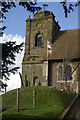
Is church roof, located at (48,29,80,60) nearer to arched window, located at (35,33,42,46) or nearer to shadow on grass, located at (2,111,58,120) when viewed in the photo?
arched window, located at (35,33,42,46)

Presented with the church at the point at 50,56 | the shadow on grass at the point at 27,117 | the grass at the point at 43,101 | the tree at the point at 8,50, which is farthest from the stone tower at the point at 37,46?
the tree at the point at 8,50

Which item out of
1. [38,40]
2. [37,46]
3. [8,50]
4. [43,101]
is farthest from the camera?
[38,40]

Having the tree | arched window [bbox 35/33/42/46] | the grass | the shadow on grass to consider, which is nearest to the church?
arched window [bbox 35/33/42/46]

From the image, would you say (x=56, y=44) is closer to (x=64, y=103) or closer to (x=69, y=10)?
(x=64, y=103)

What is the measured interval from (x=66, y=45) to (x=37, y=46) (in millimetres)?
5814

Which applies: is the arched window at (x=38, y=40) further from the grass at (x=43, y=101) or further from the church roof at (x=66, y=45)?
the grass at (x=43, y=101)

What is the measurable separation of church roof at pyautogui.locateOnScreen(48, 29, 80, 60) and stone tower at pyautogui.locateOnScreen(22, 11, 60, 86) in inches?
58.2

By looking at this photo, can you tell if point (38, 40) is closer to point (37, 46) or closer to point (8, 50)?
point (37, 46)

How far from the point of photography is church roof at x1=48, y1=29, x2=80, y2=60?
79.6 ft

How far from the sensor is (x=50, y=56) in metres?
25.2

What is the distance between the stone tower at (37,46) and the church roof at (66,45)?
1478 millimetres

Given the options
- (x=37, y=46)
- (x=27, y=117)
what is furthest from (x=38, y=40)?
(x=27, y=117)

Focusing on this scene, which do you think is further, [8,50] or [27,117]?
[27,117]

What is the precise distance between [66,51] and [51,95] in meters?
12.2
